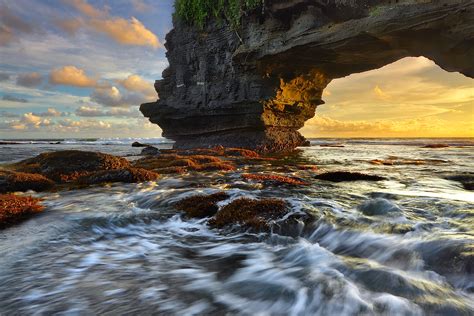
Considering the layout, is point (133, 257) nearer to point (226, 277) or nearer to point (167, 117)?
point (226, 277)

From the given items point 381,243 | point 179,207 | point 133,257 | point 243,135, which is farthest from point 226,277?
point 243,135

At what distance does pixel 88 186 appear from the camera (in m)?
10.9

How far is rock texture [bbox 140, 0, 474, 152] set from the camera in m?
19.2

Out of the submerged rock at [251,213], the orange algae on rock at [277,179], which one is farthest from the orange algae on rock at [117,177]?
the submerged rock at [251,213]

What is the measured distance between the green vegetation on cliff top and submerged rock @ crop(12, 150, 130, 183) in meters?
18.9

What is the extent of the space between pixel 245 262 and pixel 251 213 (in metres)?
1.91

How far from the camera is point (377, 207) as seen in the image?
23.0 feet

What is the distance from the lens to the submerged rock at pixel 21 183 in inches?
405

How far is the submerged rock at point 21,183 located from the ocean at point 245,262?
3.99m

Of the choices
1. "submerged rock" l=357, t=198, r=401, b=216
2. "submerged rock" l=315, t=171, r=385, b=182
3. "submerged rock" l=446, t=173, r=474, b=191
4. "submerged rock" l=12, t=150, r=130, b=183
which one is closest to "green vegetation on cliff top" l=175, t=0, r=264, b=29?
"submerged rock" l=12, t=150, r=130, b=183

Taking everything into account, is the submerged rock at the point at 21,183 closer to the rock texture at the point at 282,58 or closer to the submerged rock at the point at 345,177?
the submerged rock at the point at 345,177

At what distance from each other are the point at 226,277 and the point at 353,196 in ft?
17.6

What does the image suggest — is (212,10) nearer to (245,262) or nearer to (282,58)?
(282,58)

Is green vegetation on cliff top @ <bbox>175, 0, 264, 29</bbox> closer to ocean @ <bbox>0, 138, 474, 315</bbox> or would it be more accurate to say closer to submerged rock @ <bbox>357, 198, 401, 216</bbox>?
submerged rock @ <bbox>357, 198, 401, 216</bbox>
